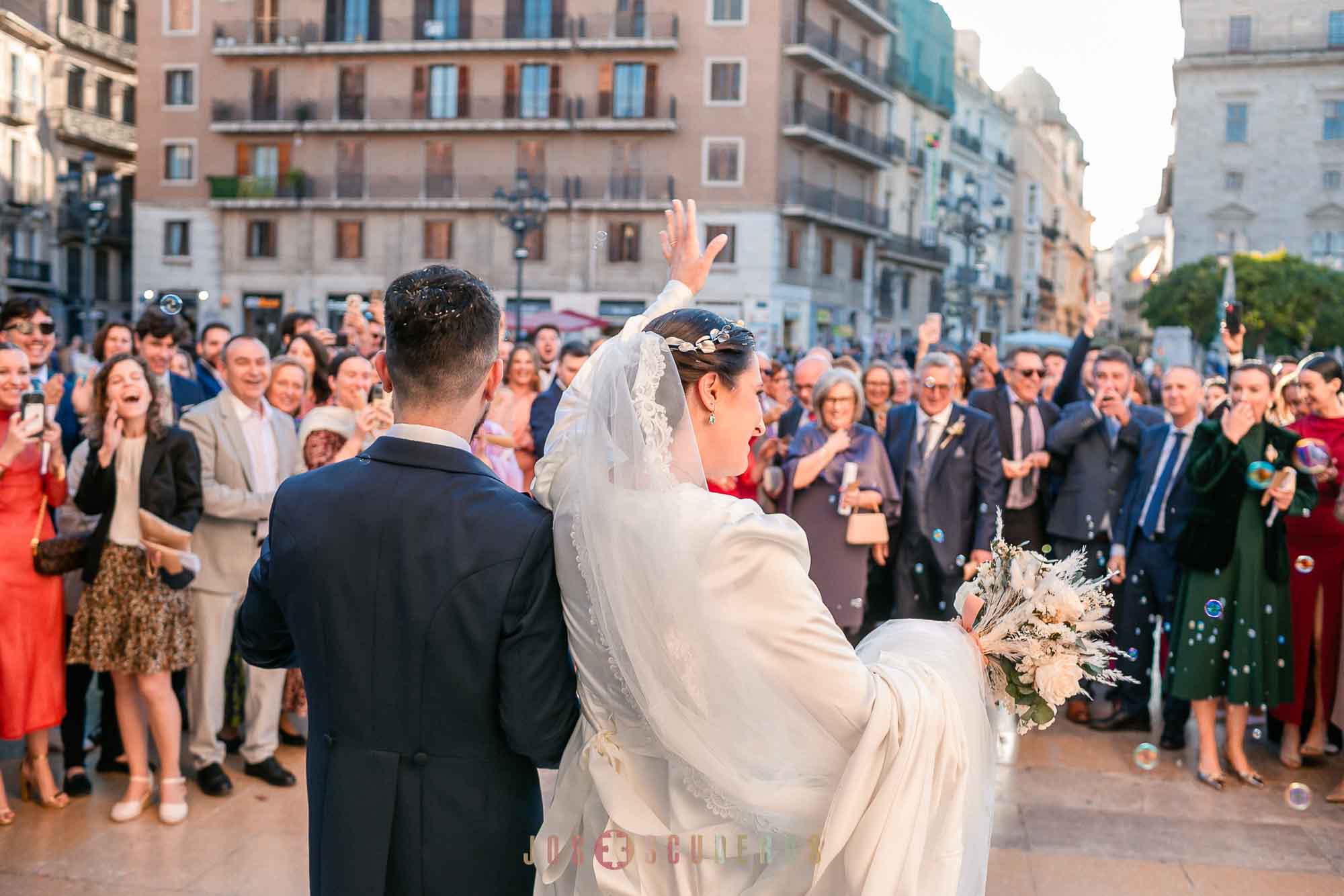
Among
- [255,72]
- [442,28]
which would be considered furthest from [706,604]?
[255,72]

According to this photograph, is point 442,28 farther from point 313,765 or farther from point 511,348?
point 313,765

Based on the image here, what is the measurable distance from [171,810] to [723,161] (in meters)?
32.8

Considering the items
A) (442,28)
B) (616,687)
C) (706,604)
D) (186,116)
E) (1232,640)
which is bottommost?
(1232,640)

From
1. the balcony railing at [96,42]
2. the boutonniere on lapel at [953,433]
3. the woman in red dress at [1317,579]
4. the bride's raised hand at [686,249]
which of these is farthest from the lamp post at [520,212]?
the bride's raised hand at [686,249]

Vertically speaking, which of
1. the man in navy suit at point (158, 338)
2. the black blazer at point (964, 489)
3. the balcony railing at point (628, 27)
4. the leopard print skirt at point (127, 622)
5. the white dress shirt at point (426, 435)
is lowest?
the leopard print skirt at point (127, 622)

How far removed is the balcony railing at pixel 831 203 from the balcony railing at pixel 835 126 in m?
1.67

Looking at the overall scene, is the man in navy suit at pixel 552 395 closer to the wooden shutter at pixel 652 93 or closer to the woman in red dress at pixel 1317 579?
the woman in red dress at pixel 1317 579

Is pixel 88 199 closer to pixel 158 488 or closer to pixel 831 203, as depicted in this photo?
pixel 158 488

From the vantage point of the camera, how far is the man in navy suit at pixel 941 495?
22.1ft

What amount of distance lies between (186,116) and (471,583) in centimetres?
4134

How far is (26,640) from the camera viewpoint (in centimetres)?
506

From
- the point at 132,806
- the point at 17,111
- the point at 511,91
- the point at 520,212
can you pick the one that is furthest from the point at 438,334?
the point at 17,111

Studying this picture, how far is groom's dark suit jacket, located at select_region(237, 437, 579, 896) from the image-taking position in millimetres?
2195

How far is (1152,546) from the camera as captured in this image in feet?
22.4
